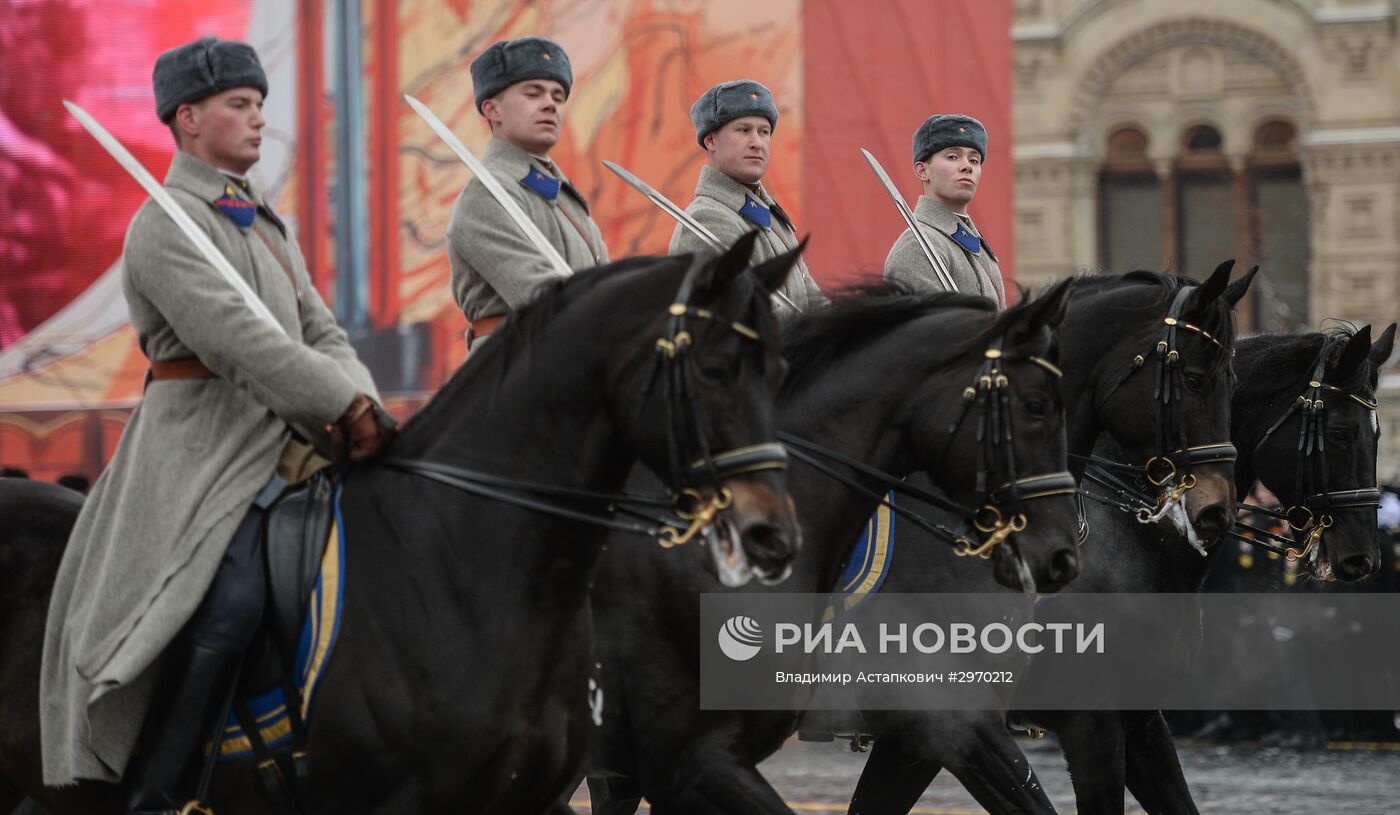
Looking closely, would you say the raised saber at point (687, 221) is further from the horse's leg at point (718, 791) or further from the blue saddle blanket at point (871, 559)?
the horse's leg at point (718, 791)

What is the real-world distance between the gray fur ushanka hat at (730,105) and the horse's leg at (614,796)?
80.6 inches

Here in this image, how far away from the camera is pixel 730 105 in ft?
21.9

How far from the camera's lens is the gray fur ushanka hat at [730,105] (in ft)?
21.9

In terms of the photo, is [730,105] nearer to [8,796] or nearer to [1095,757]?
[1095,757]

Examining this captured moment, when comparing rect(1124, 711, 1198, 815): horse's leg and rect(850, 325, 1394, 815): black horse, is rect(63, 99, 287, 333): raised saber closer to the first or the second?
rect(850, 325, 1394, 815): black horse

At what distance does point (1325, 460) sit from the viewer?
738 cm

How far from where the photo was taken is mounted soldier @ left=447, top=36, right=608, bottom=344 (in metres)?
5.48

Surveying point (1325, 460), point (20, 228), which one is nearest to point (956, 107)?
point (20, 228)

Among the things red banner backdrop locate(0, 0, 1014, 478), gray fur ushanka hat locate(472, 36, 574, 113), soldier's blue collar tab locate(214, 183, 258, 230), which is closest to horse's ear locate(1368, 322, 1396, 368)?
gray fur ushanka hat locate(472, 36, 574, 113)

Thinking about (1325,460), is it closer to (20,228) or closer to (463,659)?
(463,659)

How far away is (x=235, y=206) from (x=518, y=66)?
1126 mm

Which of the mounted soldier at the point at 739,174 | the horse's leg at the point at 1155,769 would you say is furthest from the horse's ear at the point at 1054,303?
the horse's leg at the point at 1155,769

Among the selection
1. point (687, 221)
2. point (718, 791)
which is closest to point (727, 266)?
point (718, 791)

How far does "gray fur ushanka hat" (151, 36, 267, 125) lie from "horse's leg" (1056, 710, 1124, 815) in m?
3.54
